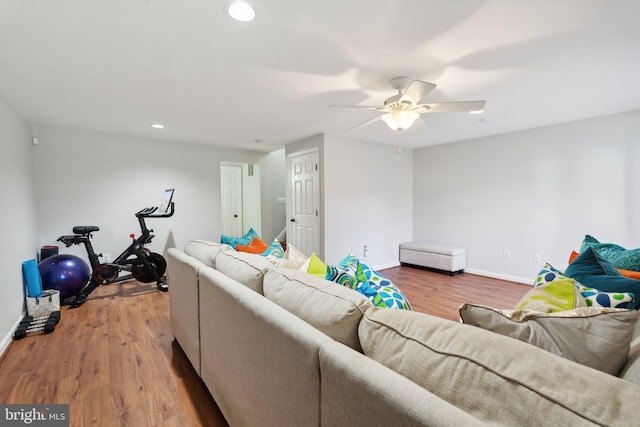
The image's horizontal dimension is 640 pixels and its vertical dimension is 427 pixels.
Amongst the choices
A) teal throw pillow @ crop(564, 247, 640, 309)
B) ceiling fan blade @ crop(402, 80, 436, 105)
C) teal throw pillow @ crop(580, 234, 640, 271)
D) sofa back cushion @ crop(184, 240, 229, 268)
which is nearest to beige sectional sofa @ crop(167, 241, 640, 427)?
sofa back cushion @ crop(184, 240, 229, 268)

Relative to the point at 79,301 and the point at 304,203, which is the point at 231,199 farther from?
the point at 79,301

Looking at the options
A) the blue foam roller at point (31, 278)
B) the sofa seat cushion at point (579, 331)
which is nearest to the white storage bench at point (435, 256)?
the sofa seat cushion at point (579, 331)

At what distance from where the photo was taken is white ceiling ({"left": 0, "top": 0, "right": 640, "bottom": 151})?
1.62 m

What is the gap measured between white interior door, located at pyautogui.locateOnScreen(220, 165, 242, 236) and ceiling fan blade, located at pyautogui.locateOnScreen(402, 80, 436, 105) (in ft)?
15.6

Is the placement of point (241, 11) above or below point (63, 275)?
above

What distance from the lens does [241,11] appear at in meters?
1.60

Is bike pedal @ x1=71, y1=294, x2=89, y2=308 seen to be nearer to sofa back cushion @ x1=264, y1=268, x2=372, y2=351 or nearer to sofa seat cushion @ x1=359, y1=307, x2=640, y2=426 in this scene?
sofa back cushion @ x1=264, y1=268, x2=372, y2=351

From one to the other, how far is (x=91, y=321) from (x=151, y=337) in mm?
884

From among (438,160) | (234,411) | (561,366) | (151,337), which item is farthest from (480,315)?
(438,160)

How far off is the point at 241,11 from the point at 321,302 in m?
1.60

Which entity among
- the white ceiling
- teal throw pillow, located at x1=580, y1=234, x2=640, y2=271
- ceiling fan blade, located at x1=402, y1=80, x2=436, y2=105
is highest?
the white ceiling

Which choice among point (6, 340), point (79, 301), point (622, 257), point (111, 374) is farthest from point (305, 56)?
point (79, 301)

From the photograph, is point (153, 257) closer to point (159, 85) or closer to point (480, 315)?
point (159, 85)

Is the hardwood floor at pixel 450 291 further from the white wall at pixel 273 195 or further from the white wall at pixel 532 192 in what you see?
the white wall at pixel 273 195
